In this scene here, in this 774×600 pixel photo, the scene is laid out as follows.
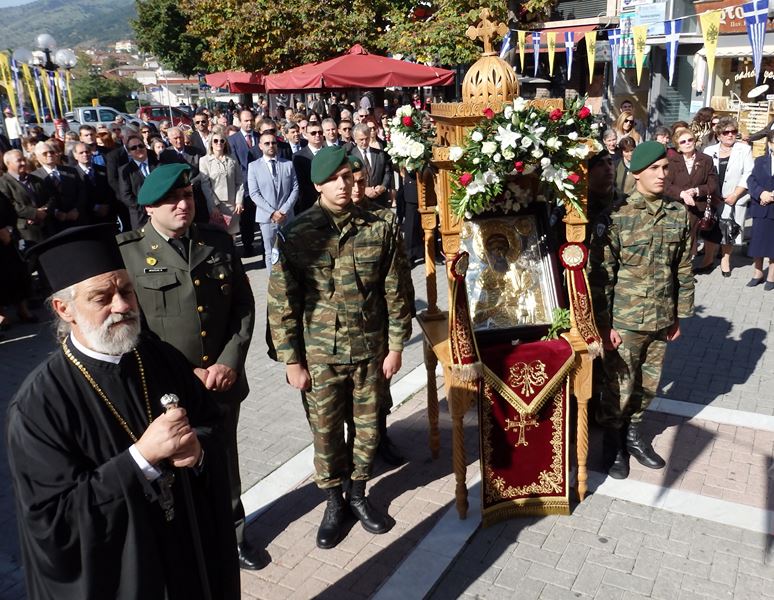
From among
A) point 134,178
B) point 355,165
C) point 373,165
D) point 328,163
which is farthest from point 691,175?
point 134,178

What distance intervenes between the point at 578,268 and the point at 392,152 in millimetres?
1631

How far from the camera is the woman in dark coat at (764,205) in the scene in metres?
8.16

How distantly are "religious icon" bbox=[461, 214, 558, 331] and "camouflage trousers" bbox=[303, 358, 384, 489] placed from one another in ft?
2.87

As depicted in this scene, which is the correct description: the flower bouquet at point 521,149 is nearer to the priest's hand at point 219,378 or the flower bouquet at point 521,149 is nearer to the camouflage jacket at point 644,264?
the camouflage jacket at point 644,264

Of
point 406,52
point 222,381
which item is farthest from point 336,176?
point 406,52

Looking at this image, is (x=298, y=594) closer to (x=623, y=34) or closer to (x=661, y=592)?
(x=661, y=592)

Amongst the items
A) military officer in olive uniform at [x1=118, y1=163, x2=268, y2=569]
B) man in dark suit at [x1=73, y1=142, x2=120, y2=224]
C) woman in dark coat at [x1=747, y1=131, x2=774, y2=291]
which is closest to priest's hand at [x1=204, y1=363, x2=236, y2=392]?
Answer: military officer in olive uniform at [x1=118, y1=163, x2=268, y2=569]

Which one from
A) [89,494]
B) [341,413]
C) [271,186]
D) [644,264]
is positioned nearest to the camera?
[89,494]

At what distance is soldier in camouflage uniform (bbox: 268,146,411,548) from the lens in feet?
12.3

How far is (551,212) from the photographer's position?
186 inches

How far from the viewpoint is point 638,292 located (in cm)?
444

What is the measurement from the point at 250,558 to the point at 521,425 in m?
1.80

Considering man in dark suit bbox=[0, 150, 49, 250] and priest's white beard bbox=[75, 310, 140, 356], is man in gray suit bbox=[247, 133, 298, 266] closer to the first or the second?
man in dark suit bbox=[0, 150, 49, 250]

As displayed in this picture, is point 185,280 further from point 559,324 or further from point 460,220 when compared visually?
point 559,324
